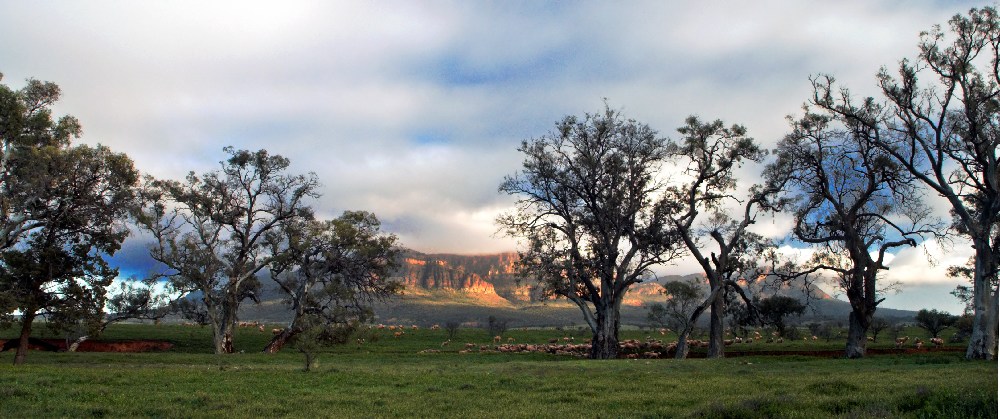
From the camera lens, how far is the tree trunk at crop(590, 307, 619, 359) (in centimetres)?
4100

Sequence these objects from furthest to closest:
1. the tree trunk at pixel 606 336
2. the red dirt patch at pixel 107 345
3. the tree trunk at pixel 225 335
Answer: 1. the tree trunk at pixel 225 335
2. the red dirt patch at pixel 107 345
3. the tree trunk at pixel 606 336

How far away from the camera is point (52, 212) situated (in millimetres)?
31406

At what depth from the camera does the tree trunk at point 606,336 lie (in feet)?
135

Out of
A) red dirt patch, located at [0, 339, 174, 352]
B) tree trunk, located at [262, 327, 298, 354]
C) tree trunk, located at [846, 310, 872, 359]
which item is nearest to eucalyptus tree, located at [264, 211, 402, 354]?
tree trunk, located at [262, 327, 298, 354]

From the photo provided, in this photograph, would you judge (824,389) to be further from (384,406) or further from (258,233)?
(258,233)

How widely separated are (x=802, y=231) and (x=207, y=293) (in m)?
46.0

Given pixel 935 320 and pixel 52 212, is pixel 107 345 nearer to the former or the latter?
pixel 52 212

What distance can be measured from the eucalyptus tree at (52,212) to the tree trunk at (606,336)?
2937cm

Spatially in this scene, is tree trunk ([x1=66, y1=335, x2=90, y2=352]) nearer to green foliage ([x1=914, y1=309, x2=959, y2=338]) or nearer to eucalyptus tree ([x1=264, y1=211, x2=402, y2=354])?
eucalyptus tree ([x1=264, y1=211, x2=402, y2=354])

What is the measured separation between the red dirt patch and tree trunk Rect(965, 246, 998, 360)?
58.4 meters

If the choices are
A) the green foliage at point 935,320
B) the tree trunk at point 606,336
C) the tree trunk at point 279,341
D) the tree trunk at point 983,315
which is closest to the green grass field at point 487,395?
the tree trunk at point 983,315

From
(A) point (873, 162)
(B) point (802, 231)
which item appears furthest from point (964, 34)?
(B) point (802, 231)

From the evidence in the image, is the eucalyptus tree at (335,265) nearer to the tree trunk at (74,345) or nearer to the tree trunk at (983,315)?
the tree trunk at (74,345)

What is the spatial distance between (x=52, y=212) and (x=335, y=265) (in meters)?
25.9
